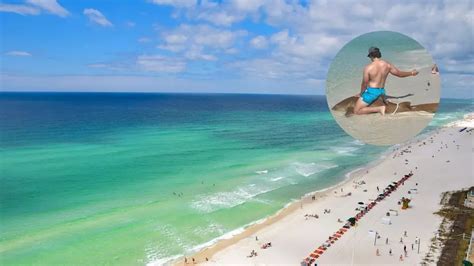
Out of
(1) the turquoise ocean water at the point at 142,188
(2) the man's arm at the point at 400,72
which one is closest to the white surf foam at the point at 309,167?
(1) the turquoise ocean water at the point at 142,188

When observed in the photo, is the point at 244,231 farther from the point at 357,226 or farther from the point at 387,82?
the point at 387,82

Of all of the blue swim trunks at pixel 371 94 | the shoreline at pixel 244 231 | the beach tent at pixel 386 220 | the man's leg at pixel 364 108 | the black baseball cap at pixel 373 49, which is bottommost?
the shoreline at pixel 244 231

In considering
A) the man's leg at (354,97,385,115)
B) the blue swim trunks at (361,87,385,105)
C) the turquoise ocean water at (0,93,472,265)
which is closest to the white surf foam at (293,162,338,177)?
the turquoise ocean water at (0,93,472,265)

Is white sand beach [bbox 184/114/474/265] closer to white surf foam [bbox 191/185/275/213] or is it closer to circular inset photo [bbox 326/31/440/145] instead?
white surf foam [bbox 191/185/275/213]

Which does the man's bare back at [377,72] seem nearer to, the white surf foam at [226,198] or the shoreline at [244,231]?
the shoreline at [244,231]

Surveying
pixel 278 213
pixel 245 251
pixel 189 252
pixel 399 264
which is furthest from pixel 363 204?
pixel 189 252

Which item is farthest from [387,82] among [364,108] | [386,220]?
[386,220]

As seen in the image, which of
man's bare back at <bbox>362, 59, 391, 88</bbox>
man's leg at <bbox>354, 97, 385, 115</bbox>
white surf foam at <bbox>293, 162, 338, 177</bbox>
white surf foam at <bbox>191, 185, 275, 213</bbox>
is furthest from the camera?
white surf foam at <bbox>293, 162, 338, 177</bbox>

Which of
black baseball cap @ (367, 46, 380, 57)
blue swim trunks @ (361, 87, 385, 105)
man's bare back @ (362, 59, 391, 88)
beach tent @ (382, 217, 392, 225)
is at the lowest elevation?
beach tent @ (382, 217, 392, 225)
